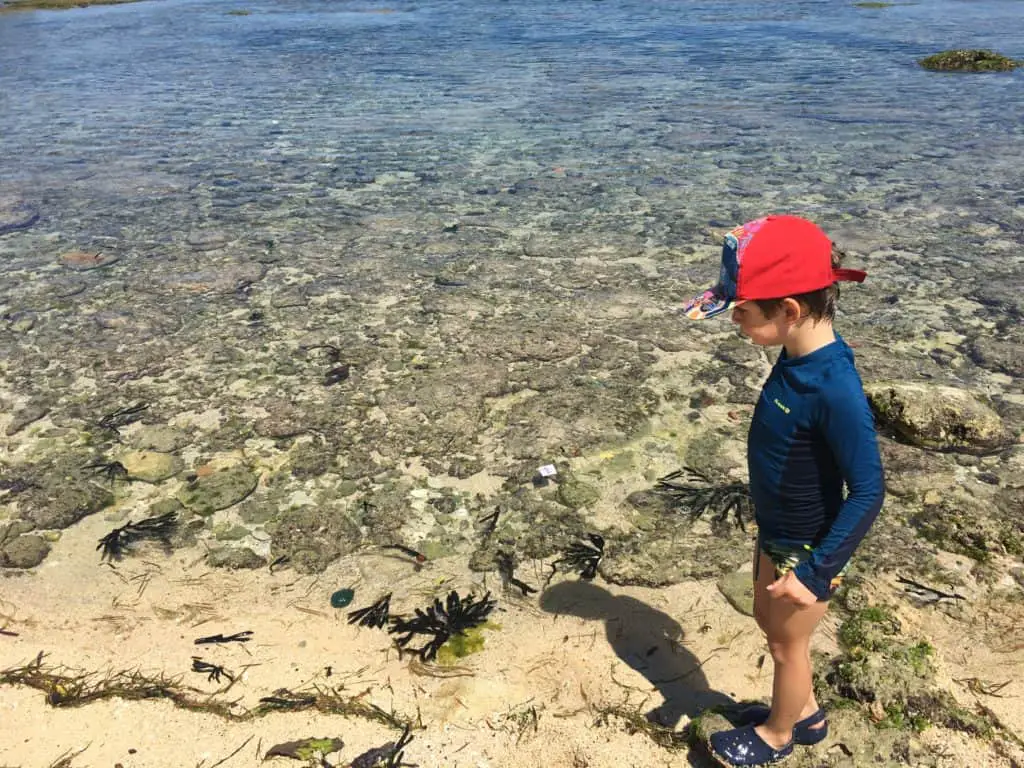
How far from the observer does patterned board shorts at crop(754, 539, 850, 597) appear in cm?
229

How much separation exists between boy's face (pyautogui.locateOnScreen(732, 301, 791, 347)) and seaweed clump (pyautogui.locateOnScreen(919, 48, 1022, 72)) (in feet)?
51.5

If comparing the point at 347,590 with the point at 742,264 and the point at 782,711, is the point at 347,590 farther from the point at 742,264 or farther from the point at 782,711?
the point at 742,264

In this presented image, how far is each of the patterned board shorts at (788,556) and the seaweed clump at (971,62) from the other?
15753 mm

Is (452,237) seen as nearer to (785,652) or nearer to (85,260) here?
(85,260)

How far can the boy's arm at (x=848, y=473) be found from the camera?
6.82ft

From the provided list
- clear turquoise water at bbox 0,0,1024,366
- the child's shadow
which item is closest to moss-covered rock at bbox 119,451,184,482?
clear turquoise water at bbox 0,0,1024,366

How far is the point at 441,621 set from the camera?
329 centimetres

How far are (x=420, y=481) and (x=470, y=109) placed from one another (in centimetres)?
985

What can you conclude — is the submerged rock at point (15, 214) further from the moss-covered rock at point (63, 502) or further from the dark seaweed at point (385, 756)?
the dark seaweed at point (385, 756)

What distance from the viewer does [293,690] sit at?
2.96 m

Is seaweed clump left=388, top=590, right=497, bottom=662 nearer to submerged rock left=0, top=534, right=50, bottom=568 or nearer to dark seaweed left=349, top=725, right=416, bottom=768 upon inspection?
dark seaweed left=349, top=725, right=416, bottom=768

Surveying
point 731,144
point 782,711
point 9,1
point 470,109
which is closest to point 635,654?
point 782,711

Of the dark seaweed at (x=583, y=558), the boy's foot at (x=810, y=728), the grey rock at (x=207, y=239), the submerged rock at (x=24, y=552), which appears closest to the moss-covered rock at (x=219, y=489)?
the submerged rock at (x=24, y=552)

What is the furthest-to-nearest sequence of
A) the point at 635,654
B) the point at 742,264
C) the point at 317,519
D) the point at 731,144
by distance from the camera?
the point at 731,144 → the point at 317,519 → the point at 635,654 → the point at 742,264
